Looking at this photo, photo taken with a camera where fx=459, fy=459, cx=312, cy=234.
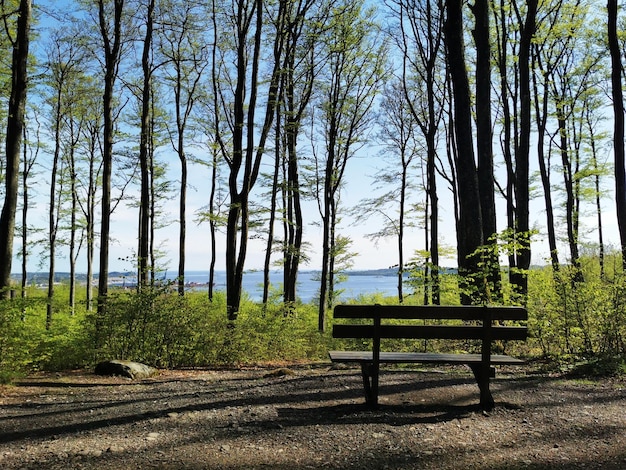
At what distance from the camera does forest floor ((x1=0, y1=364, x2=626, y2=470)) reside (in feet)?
11.0

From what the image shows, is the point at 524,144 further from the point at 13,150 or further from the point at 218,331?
the point at 13,150

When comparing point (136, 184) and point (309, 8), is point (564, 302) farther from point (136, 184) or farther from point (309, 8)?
point (136, 184)

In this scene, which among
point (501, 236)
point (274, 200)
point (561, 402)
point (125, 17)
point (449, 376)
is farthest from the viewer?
point (274, 200)

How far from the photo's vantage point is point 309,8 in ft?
48.8

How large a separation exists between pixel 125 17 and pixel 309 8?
5.82m

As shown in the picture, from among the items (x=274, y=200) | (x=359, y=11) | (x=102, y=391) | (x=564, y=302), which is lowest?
(x=102, y=391)

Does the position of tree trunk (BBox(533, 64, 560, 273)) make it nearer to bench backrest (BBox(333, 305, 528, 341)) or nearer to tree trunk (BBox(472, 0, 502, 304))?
tree trunk (BBox(472, 0, 502, 304))

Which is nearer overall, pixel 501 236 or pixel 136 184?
pixel 501 236

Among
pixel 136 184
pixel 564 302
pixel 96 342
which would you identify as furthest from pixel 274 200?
pixel 564 302

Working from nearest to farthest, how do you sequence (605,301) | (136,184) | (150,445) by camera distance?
1. (150,445)
2. (605,301)
3. (136,184)

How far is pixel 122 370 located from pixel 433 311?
4.84 m

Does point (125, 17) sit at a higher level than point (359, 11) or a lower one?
lower

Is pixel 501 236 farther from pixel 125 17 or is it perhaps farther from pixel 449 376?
pixel 125 17

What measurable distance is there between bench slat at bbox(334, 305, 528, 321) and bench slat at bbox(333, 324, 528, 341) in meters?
0.12
